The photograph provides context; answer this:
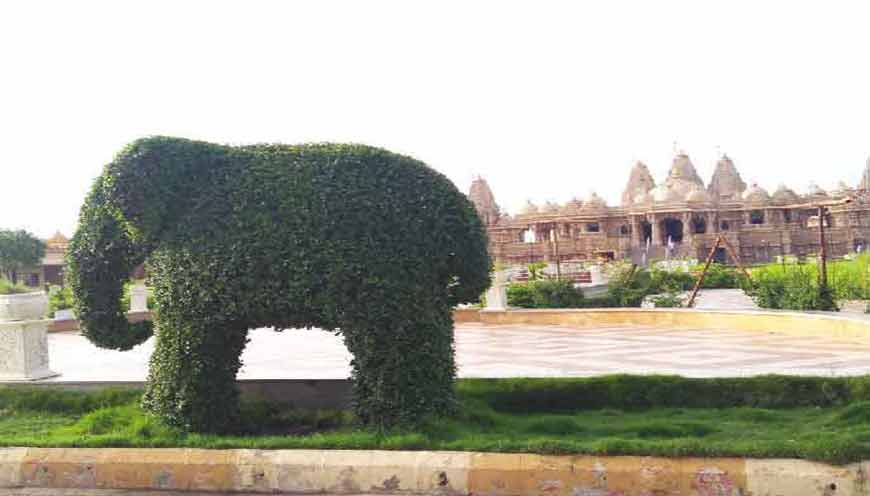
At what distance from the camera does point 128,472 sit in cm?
549

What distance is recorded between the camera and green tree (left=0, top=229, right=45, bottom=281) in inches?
1815

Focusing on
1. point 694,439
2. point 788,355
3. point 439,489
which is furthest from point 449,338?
point 788,355

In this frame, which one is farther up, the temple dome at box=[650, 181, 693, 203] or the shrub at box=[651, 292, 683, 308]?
the temple dome at box=[650, 181, 693, 203]

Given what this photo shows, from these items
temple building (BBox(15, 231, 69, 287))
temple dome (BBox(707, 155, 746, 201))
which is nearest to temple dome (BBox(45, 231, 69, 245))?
temple building (BBox(15, 231, 69, 287))

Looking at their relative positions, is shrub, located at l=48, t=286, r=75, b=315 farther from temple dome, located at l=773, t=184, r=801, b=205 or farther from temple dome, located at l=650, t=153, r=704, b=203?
temple dome, located at l=773, t=184, r=801, b=205

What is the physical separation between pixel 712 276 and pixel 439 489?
23.0 m

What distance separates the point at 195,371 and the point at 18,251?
46.2 meters

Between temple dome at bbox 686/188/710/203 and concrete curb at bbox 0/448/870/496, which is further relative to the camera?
temple dome at bbox 686/188/710/203

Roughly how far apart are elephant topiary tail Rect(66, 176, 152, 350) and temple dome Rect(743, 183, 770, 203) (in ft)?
161

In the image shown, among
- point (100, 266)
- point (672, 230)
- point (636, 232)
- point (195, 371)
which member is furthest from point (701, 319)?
point (672, 230)

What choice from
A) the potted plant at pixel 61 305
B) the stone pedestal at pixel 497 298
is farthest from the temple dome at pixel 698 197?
the potted plant at pixel 61 305

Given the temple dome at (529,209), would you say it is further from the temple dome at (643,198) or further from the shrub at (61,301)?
the shrub at (61,301)

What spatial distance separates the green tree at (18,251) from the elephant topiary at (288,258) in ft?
148

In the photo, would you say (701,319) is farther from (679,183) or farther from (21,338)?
(679,183)
